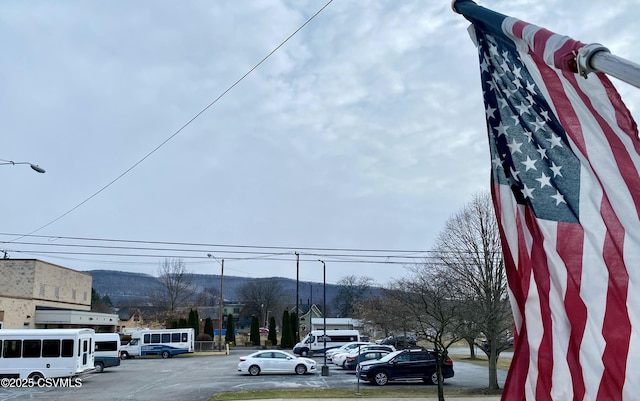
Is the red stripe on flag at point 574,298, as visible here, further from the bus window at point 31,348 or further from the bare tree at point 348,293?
the bare tree at point 348,293

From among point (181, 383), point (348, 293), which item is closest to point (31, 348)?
point (181, 383)

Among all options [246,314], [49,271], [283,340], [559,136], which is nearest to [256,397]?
[559,136]

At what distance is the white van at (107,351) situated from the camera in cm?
3744

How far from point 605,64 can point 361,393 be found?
22323 mm

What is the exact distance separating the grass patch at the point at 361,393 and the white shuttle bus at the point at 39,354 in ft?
36.3

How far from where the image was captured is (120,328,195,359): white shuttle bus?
53250mm

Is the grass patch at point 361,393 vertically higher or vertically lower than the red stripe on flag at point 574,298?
lower

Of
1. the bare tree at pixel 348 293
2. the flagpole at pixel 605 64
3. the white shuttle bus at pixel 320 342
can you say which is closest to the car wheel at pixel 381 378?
the white shuttle bus at pixel 320 342

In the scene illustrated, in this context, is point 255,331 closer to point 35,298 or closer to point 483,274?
point 35,298

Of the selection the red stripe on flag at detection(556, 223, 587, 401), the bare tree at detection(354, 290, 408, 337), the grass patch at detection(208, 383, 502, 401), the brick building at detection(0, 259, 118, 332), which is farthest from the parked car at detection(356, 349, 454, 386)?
the brick building at detection(0, 259, 118, 332)

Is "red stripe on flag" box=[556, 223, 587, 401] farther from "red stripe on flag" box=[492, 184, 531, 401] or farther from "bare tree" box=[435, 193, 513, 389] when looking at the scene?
"bare tree" box=[435, 193, 513, 389]

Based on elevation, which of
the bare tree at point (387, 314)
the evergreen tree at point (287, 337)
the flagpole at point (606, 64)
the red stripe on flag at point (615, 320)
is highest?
the flagpole at point (606, 64)

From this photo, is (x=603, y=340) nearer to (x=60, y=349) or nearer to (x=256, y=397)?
(x=256, y=397)

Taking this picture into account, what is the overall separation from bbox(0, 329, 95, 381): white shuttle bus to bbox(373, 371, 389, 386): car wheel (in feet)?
49.5
